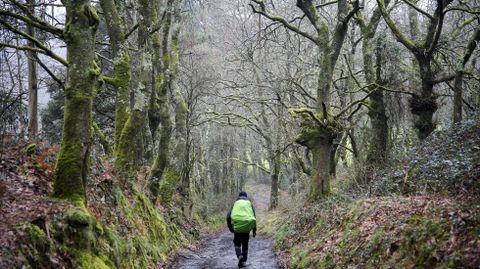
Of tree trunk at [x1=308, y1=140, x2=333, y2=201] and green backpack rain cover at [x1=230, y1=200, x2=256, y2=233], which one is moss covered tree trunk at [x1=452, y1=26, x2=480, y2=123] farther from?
green backpack rain cover at [x1=230, y1=200, x2=256, y2=233]

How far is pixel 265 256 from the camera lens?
13047 mm

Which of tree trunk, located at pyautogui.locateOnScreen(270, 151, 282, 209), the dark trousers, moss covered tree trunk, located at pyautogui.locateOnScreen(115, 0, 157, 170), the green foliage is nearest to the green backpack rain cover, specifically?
the dark trousers

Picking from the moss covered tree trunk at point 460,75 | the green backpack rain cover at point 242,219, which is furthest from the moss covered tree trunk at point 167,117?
the moss covered tree trunk at point 460,75

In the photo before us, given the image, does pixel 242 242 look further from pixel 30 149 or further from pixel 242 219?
pixel 30 149

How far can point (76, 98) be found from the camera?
281 inches

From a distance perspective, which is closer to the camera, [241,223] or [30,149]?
[30,149]

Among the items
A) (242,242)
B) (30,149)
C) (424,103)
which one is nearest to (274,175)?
(424,103)

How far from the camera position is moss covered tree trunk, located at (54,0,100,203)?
7141mm

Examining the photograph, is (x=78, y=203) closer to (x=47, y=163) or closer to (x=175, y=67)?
(x=47, y=163)

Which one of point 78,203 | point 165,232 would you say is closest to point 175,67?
point 165,232

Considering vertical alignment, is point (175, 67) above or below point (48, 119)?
above

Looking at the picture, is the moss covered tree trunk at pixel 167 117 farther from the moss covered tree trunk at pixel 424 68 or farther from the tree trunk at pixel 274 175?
the tree trunk at pixel 274 175

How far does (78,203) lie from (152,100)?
972 cm

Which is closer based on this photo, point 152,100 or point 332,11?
point 152,100
